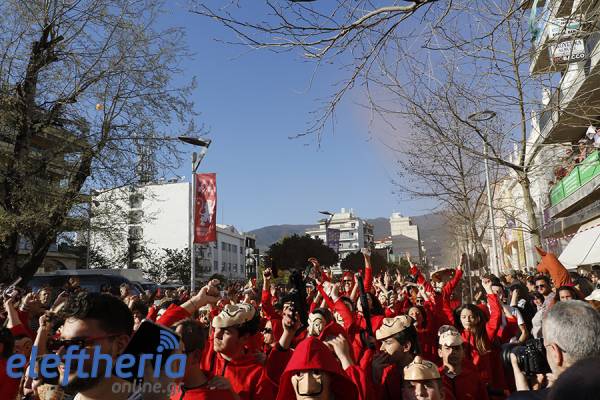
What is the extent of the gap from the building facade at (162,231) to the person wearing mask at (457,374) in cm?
1338

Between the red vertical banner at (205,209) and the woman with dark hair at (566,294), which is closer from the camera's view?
the woman with dark hair at (566,294)

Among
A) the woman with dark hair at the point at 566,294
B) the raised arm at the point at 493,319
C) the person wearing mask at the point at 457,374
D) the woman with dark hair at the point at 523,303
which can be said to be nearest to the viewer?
the person wearing mask at the point at 457,374

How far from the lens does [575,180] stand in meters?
21.5

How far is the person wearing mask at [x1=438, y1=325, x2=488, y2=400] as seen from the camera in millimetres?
3867

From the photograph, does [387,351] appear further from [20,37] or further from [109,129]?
[20,37]

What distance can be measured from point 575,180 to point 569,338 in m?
22.3

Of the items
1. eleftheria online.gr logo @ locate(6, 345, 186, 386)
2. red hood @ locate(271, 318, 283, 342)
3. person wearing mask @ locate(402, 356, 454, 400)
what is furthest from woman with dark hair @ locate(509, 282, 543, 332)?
eleftheria online.gr logo @ locate(6, 345, 186, 386)

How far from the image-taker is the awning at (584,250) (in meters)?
15.8

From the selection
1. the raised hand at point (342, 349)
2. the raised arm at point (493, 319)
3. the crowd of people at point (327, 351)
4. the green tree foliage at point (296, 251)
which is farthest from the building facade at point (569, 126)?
the green tree foliage at point (296, 251)

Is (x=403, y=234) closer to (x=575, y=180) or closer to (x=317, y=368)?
(x=575, y=180)

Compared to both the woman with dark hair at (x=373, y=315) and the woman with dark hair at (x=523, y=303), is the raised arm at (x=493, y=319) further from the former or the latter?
the woman with dark hair at (x=373, y=315)

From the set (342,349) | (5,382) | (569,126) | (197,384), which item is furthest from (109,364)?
(569,126)

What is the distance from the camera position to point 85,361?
2098 mm

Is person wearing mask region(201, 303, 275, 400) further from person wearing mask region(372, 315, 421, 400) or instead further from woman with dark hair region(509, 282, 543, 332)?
woman with dark hair region(509, 282, 543, 332)
